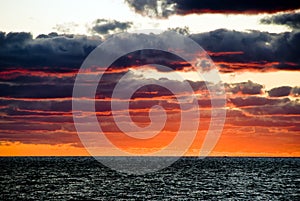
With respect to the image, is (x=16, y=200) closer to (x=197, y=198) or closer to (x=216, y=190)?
(x=197, y=198)

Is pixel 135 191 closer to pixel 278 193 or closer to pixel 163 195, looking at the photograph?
pixel 163 195

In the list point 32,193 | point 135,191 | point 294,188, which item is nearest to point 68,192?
point 32,193

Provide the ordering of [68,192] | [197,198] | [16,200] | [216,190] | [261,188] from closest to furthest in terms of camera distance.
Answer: [16,200], [197,198], [68,192], [216,190], [261,188]

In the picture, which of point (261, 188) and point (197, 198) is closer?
point (197, 198)

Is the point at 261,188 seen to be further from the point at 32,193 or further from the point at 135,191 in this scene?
the point at 32,193

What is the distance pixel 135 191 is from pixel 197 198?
45.4 feet

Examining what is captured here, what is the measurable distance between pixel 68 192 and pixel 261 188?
127ft

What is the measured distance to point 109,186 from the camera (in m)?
103

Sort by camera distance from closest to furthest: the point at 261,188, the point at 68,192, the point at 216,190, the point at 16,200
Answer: the point at 16,200
the point at 68,192
the point at 216,190
the point at 261,188

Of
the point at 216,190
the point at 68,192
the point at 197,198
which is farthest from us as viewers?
the point at 216,190

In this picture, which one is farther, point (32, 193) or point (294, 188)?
point (294, 188)

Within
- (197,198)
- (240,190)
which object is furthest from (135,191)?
(240,190)

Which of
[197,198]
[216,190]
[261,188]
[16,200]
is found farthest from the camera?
[261,188]

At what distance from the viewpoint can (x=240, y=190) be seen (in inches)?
3846
